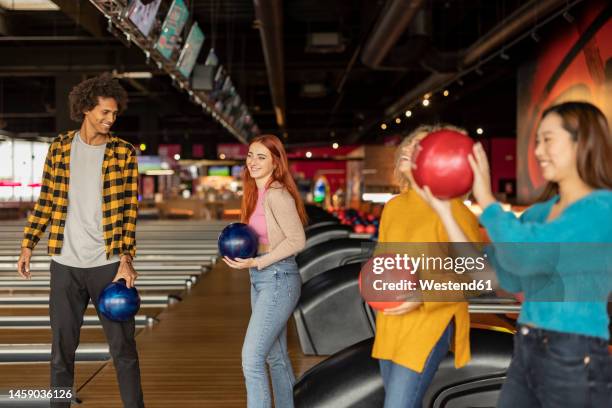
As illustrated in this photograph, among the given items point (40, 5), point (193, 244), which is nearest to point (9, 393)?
point (40, 5)

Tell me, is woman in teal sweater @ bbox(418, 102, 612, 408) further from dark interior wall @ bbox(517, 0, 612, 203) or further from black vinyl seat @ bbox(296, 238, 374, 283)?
dark interior wall @ bbox(517, 0, 612, 203)

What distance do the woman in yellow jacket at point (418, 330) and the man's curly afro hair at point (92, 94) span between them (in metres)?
1.34

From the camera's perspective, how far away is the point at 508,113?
2362 centimetres

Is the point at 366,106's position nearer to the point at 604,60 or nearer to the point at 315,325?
the point at 604,60

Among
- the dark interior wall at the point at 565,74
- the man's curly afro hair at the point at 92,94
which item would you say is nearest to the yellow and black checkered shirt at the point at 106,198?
the man's curly afro hair at the point at 92,94

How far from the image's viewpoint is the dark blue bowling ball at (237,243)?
293 cm

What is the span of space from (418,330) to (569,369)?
2.02 feet

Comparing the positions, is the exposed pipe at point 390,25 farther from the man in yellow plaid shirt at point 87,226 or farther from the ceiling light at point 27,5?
the man in yellow plaid shirt at point 87,226

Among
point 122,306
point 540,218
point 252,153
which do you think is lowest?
point 122,306

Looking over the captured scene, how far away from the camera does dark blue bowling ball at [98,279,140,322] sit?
2928 mm

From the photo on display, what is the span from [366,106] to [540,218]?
21161 mm

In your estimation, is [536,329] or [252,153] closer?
[536,329]

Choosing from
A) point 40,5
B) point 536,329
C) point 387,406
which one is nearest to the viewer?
point 536,329

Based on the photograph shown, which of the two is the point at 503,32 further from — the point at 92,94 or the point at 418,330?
the point at 418,330
